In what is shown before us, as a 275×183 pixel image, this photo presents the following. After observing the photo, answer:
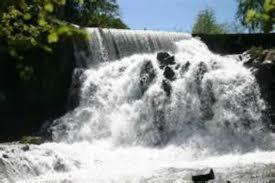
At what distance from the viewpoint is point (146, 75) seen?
24719mm

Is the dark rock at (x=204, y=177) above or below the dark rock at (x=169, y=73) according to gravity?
below

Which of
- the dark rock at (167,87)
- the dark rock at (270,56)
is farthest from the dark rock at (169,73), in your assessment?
the dark rock at (270,56)

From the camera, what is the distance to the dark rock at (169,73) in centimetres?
2425

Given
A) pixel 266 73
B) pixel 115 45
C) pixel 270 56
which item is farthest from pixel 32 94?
pixel 270 56

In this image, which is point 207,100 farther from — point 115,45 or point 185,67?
point 115,45

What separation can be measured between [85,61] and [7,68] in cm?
377

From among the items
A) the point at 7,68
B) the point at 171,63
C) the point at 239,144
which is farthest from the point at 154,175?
the point at 7,68

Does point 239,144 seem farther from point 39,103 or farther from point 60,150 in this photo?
point 39,103

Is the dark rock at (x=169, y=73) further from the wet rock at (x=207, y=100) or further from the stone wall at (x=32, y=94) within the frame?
the stone wall at (x=32, y=94)

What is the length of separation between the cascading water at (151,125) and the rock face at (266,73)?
333 mm

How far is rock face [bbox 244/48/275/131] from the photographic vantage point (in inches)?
909

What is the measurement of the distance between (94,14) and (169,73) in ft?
92.2

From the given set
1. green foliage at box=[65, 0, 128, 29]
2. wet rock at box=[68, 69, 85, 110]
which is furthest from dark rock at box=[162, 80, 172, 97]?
green foliage at box=[65, 0, 128, 29]

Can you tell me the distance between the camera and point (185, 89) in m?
→ 23.5
